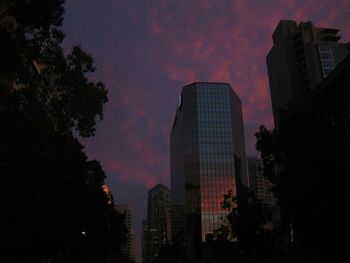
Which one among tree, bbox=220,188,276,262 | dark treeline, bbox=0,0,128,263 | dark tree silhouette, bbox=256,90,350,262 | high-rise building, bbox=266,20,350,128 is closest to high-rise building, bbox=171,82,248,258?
high-rise building, bbox=266,20,350,128

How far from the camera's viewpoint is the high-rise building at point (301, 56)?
12706 cm

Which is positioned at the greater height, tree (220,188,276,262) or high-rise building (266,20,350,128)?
high-rise building (266,20,350,128)

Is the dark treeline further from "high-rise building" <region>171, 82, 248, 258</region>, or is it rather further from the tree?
"high-rise building" <region>171, 82, 248, 258</region>

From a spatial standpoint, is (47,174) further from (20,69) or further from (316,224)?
(316,224)

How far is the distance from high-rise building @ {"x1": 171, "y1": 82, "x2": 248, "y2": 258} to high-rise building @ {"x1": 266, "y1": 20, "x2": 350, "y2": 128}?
2752 cm

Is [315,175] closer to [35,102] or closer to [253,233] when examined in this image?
[35,102]

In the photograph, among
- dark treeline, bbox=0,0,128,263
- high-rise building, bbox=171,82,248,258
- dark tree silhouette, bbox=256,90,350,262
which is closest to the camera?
dark treeline, bbox=0,0,128,263

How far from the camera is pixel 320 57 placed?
127188 millimetres

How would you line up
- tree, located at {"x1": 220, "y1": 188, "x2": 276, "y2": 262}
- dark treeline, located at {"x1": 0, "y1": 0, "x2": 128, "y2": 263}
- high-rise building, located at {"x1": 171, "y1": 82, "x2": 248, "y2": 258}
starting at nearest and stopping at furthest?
dark treeline, located at {"x1": 0, "y1": 0, "x2": 128, "y2": 263} < tree, located at {"x1": 220, "y1": 188, "x2": 276, "y2": 262} < high-rise building, located at {"x1": 171, "y1": 82, "x2": 248, "y2": 258}

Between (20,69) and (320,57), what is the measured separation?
124 m

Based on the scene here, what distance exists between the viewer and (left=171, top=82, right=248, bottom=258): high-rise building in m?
156

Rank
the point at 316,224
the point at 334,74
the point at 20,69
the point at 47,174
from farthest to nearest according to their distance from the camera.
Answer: the point at 334,74, the point at 316,224, the point at 47,174, the point at 20,69

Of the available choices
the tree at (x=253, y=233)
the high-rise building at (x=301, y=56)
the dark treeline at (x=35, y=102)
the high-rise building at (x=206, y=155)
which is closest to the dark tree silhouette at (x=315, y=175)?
the dark treeline at (x=35, y=102)

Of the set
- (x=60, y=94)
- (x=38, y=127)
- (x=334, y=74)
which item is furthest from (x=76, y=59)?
(x=334, y=74)
